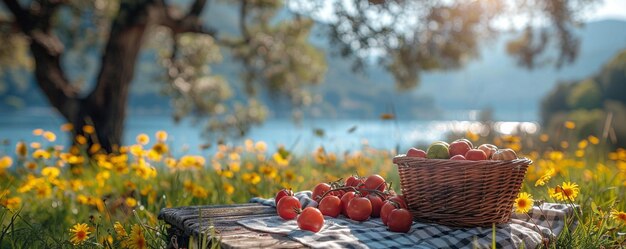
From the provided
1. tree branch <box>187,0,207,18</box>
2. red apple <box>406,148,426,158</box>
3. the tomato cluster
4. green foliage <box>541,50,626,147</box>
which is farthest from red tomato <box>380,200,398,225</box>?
green foliage <box>541,50,626,147</box>

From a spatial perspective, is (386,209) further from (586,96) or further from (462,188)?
(586,96)

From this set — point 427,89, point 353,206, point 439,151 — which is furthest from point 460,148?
point 427,89

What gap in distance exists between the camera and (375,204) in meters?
2.87

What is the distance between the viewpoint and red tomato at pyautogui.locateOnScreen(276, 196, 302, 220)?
273 cm

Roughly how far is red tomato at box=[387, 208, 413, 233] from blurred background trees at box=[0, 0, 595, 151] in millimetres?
4521

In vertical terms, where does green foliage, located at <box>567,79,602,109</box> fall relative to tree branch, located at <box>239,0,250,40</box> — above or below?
below

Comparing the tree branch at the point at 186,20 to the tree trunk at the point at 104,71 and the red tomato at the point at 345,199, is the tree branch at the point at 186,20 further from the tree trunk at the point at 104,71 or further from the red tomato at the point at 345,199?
the red tomato at the point at 345,199

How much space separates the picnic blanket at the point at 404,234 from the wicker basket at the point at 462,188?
0.19 ft

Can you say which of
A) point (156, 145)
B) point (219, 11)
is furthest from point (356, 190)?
point (219, 11)

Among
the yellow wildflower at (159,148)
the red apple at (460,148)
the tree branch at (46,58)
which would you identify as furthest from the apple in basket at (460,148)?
the tree branch at (46,58)

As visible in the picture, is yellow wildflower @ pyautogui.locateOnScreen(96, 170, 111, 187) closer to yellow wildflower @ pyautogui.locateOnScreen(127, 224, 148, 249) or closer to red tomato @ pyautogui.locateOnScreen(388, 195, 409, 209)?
yellow wildflower @ pyautogui.locateOnScreen(127, 224, 148, 249)

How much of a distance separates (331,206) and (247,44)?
8.74m

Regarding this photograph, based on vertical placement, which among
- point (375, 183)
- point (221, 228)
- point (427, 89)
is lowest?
point (427, 89)

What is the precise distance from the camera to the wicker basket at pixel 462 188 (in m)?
2.59
